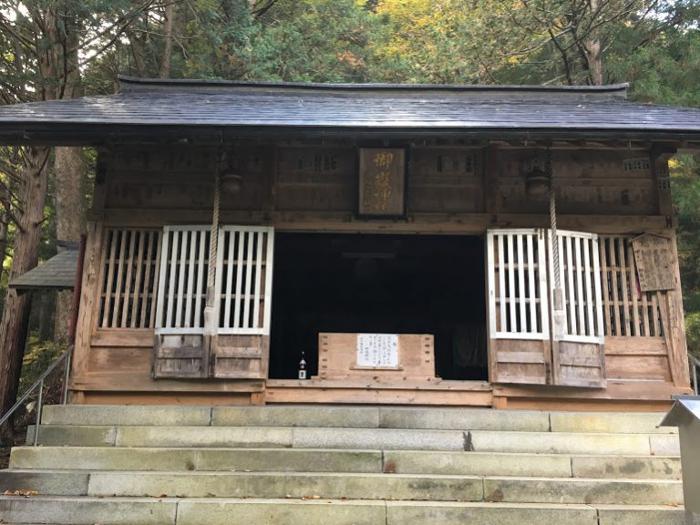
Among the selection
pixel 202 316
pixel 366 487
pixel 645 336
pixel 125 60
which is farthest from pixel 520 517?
pixel 125 60

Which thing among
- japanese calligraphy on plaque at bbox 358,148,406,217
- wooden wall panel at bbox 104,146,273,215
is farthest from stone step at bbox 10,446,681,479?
wooden wall panel at bbox 104,146,273,215

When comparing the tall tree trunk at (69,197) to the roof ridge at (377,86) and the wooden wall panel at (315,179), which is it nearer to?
the roof ridge at (377,86)

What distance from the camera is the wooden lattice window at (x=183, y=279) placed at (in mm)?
7215

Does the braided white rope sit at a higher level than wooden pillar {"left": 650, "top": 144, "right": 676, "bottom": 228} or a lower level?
lower

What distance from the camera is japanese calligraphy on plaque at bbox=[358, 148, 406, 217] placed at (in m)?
7.41

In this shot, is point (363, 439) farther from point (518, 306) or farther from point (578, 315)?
point (578, 315)

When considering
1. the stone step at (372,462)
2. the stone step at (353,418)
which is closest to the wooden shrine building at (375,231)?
the stone step at (353,418)

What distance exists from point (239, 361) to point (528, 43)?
12587 millimetres

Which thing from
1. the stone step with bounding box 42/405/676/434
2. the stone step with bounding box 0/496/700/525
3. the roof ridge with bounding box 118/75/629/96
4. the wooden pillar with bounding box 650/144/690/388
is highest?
the roof ridge with bounding box 118/75/629/96

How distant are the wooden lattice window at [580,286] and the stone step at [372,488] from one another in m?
2.14

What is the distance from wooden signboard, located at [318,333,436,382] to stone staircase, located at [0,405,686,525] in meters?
0.66

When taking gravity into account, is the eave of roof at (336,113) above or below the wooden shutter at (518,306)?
above

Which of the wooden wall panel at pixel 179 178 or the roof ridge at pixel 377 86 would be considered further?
the roof ridge at pixel 377 86

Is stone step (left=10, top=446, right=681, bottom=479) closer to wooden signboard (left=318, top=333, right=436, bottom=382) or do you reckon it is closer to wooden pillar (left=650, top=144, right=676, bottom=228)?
wooden signboard (left=318, top=333, right=436, bottom=382)
